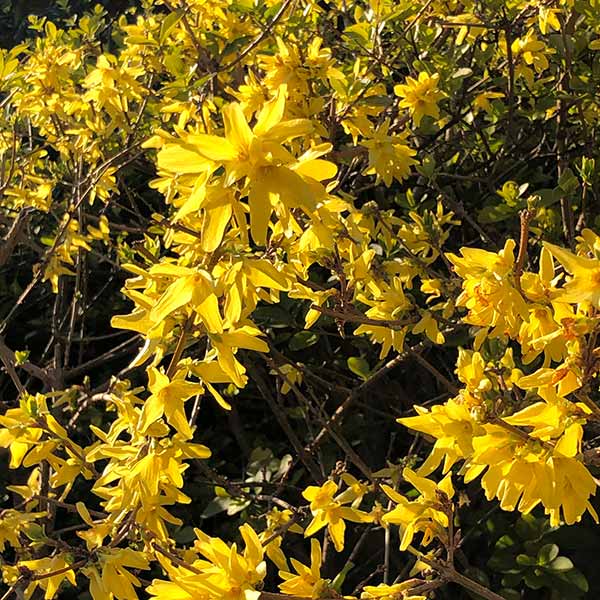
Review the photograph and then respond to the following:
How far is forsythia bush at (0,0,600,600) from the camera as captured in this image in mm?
1284

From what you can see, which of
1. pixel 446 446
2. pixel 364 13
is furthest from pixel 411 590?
pixel 364 13

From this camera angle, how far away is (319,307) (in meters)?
1.74

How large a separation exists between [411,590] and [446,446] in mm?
256

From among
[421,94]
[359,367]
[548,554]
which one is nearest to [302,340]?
[359,367]

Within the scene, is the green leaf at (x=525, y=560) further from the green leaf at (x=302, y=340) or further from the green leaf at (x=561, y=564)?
the green leaf at (x=302, y=340)

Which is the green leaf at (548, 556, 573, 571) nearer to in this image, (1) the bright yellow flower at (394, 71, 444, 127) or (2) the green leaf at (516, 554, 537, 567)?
(2) the green leaf at (516, 554, 537, 567)

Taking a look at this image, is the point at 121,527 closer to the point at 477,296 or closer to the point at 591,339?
the point at 477,296

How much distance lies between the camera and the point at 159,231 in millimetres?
2561

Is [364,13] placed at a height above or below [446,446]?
above

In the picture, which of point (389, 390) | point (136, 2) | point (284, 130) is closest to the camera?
point (284, 130)

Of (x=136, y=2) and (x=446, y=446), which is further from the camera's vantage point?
(x=136, y=2)

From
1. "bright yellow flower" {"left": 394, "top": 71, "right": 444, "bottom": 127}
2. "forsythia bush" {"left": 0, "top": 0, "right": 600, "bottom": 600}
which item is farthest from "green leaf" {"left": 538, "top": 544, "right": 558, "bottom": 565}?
"bright yellow flower" {"left": 394, "top": 71, "right": 444, "bottom": 127}

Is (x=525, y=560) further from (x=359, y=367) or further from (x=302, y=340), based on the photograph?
(x=302, y=340)

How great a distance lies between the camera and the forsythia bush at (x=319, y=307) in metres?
1.28
